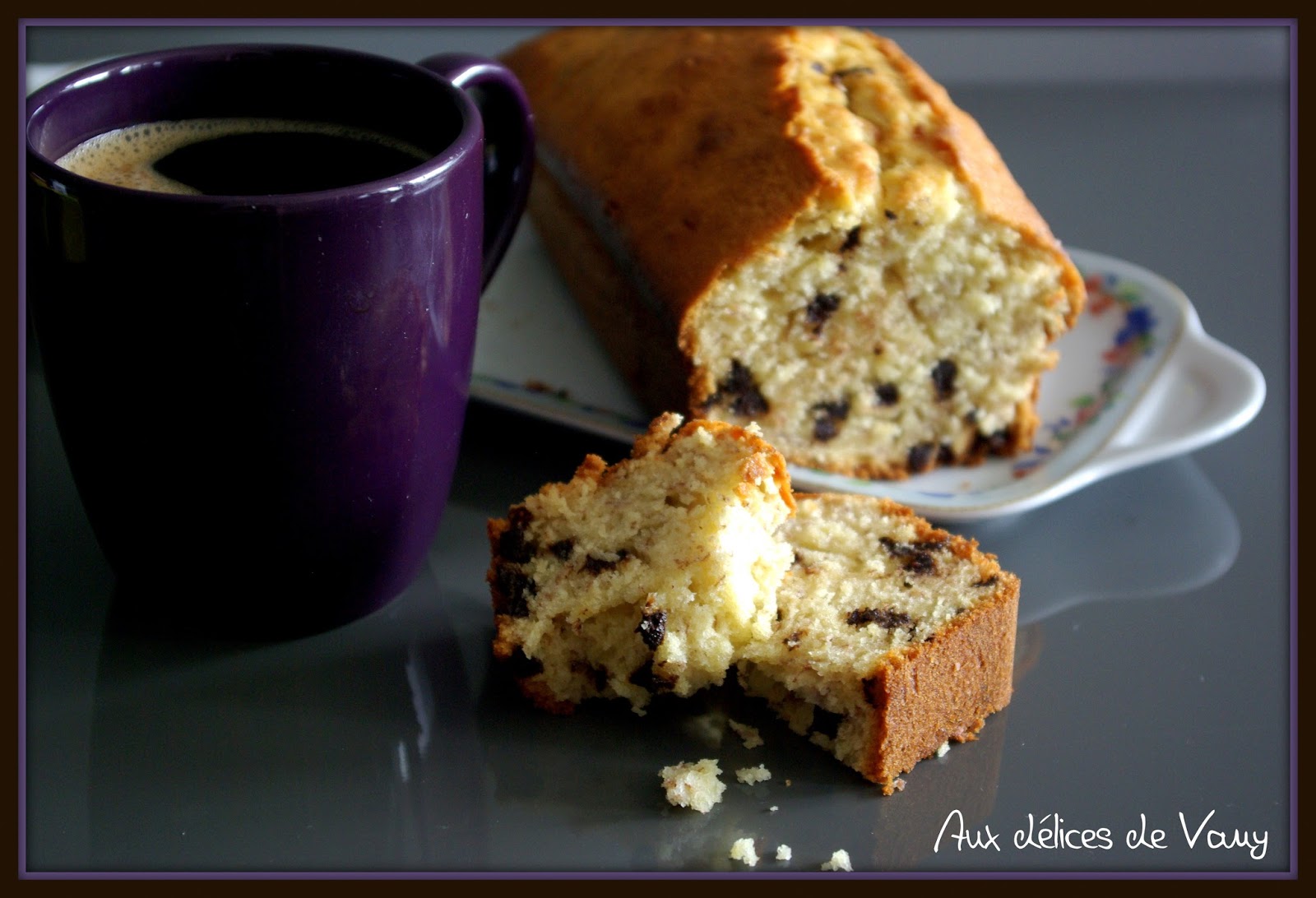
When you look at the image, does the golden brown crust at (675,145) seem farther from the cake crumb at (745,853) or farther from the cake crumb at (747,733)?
the cake crumb at (745,853)

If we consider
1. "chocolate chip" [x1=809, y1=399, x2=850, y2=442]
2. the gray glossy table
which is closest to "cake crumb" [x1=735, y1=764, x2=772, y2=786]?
the gray glossy table

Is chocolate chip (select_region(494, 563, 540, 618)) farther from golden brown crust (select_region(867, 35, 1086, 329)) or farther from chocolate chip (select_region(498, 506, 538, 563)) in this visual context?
golden brown crust (select_region(867, 35, 1086, 329))

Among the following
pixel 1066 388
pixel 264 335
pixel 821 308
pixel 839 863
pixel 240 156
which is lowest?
pixel 839 863

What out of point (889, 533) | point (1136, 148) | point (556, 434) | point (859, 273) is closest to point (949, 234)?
point (859, 273)

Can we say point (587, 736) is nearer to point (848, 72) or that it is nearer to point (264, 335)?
point (264, 335)

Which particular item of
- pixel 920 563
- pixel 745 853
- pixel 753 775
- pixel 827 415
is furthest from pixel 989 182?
pixel 745 853

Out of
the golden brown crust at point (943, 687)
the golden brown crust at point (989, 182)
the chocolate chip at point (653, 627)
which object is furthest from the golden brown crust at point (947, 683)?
the golden brown crust at point (989, 182)

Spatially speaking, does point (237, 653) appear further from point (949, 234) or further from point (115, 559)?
point (949, 234)
